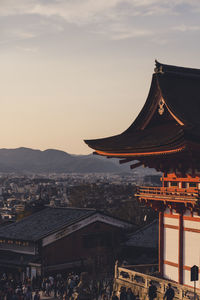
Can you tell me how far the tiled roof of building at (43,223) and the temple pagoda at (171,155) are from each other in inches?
699

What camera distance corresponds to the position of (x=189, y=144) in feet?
96.1

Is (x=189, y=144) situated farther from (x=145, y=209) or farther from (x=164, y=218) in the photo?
(x=145, y=209)

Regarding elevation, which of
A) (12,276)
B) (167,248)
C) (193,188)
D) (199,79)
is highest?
(199,79)

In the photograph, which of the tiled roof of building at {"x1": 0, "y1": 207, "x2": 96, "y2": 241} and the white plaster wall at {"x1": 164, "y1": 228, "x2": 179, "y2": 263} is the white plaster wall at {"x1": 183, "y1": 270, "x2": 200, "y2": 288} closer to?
the white plaster wall at {"x1": 164, "y1": 228, "x2": 179, "y2": 263}

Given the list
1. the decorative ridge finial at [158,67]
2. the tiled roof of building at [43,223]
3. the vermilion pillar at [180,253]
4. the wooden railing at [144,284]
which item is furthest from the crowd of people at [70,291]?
the decorative ridge finial at [158,67]

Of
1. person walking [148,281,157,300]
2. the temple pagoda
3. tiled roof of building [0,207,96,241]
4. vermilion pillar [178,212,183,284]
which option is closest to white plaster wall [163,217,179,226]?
the temple pagoda

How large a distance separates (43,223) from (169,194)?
2526 centimetres

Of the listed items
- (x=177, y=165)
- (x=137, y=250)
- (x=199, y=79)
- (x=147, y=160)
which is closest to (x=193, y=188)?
(x=177, y=165)

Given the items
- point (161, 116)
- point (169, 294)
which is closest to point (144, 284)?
point (169, 294)

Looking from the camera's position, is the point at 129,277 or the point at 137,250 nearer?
the point at 129,277

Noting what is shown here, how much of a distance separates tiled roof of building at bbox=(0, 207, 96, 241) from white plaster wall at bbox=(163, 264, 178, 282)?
61.1ft

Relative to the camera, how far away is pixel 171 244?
34781 mm

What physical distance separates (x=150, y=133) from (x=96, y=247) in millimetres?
22548

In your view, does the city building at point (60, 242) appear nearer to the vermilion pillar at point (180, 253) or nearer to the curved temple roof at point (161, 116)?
the vermilion pillar at point (180, 253)
